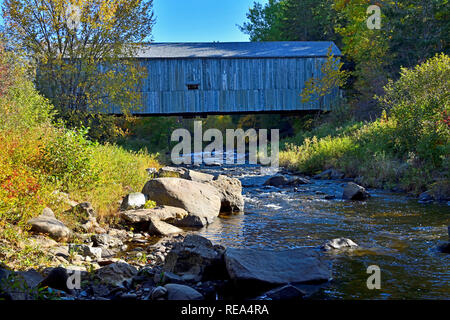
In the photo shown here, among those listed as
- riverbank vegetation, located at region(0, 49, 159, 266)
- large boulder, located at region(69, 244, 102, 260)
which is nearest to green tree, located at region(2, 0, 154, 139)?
riverbank vegetation, located at region(0, 49, 159, 266)

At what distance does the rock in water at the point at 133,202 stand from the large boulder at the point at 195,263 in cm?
316

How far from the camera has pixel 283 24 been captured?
118ft

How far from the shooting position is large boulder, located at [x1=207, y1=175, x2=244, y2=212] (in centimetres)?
945

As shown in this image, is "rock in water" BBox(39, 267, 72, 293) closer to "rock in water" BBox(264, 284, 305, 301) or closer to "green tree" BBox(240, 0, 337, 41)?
"rock in water" BBox(264, 284, 305, 301)

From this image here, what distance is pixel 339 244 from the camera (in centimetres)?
609

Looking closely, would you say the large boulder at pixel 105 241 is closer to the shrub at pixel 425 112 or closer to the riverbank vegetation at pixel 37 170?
the riverbank vegetation at pixel 37 170

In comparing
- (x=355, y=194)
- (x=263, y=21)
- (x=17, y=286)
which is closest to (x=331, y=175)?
(x=355, y=194)

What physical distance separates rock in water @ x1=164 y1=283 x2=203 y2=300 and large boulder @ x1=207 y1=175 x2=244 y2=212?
5.23 metres

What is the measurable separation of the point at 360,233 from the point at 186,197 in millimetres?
3330

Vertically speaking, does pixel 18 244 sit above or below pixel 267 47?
below
